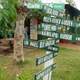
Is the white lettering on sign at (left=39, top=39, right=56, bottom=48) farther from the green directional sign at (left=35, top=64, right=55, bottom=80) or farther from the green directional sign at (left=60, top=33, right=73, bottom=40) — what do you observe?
the green directional sign at (left=35, top=64, right=55, bottom=80)

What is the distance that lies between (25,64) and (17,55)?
46cm

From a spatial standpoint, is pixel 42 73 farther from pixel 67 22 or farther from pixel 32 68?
pixel 32 68

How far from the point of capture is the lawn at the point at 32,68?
1129 centimetres

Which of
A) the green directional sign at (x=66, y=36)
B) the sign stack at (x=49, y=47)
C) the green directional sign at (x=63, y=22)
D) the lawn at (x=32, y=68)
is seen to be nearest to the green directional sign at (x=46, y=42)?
the sign stack at (x=49, y=47)

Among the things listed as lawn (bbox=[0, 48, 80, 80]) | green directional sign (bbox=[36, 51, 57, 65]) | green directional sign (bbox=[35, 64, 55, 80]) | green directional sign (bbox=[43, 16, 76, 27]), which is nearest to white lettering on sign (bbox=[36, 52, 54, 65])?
green directional sign (bbox=[36, 51, 57, 65])

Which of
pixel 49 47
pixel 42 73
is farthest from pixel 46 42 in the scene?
pixel 42 73

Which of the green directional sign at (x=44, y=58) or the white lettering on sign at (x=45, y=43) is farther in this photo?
the white lettering on sign at (x=45, y=43)

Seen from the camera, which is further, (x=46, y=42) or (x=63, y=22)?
(x=63, y=22)

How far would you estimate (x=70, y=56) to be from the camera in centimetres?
1547

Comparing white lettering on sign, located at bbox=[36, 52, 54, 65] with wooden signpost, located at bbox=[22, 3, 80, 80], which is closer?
white lettering on sign, located at bbox=[36, 52, 54, 65]

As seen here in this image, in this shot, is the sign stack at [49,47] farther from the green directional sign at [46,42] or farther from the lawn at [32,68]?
the lawn at [32,68]

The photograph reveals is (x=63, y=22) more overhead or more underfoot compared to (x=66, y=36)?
more overhead

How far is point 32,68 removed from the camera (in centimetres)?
1245

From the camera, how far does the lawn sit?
37.0 feet
